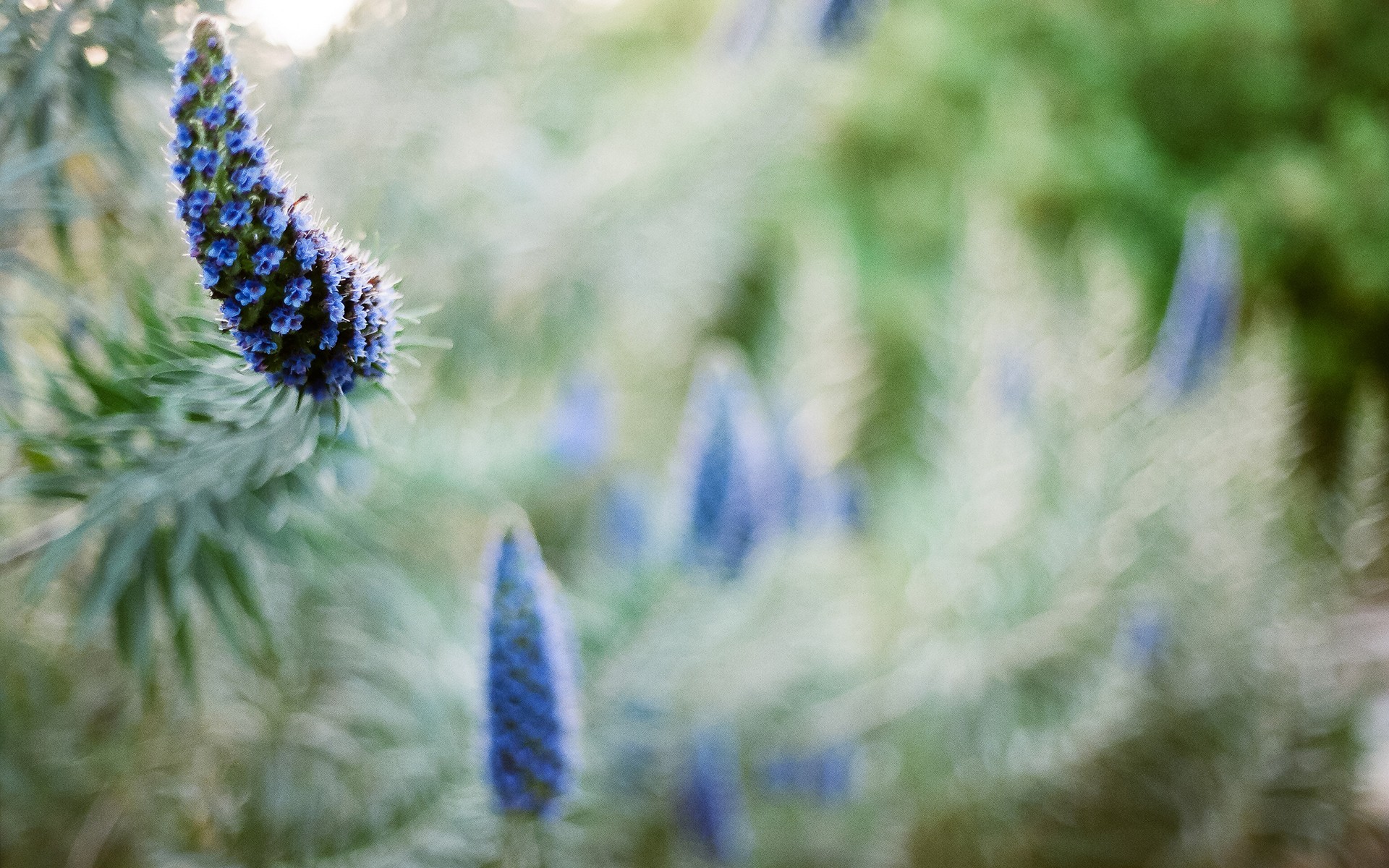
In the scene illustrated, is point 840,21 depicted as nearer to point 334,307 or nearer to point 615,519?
point 615,519

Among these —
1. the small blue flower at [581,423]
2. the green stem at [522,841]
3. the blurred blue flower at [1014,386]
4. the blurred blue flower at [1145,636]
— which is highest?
the small blue flower at [581,423]

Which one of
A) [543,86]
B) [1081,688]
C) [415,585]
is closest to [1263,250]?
[1081,688]

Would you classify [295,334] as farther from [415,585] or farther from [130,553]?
[415,585]

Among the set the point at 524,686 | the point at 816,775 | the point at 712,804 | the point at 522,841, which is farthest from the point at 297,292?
the point at 816,775

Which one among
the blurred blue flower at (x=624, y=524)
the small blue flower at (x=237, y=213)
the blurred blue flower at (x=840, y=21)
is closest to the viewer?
the small blue flower at (x=237, y=213)

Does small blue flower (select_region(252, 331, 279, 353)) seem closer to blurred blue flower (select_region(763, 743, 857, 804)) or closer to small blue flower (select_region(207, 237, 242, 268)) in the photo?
small blue flower (select_region(207, 237, 242, 268))

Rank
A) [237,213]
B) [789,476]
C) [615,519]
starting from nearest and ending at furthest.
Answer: [237,213] < [789,476] < [615,519]

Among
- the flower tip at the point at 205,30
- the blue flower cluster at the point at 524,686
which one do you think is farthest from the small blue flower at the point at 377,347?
the blue flower cluster at the point at 524,686

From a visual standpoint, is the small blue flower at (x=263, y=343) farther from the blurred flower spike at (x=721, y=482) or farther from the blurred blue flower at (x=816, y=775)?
the blurred blue flower at (x=816, y=775)
